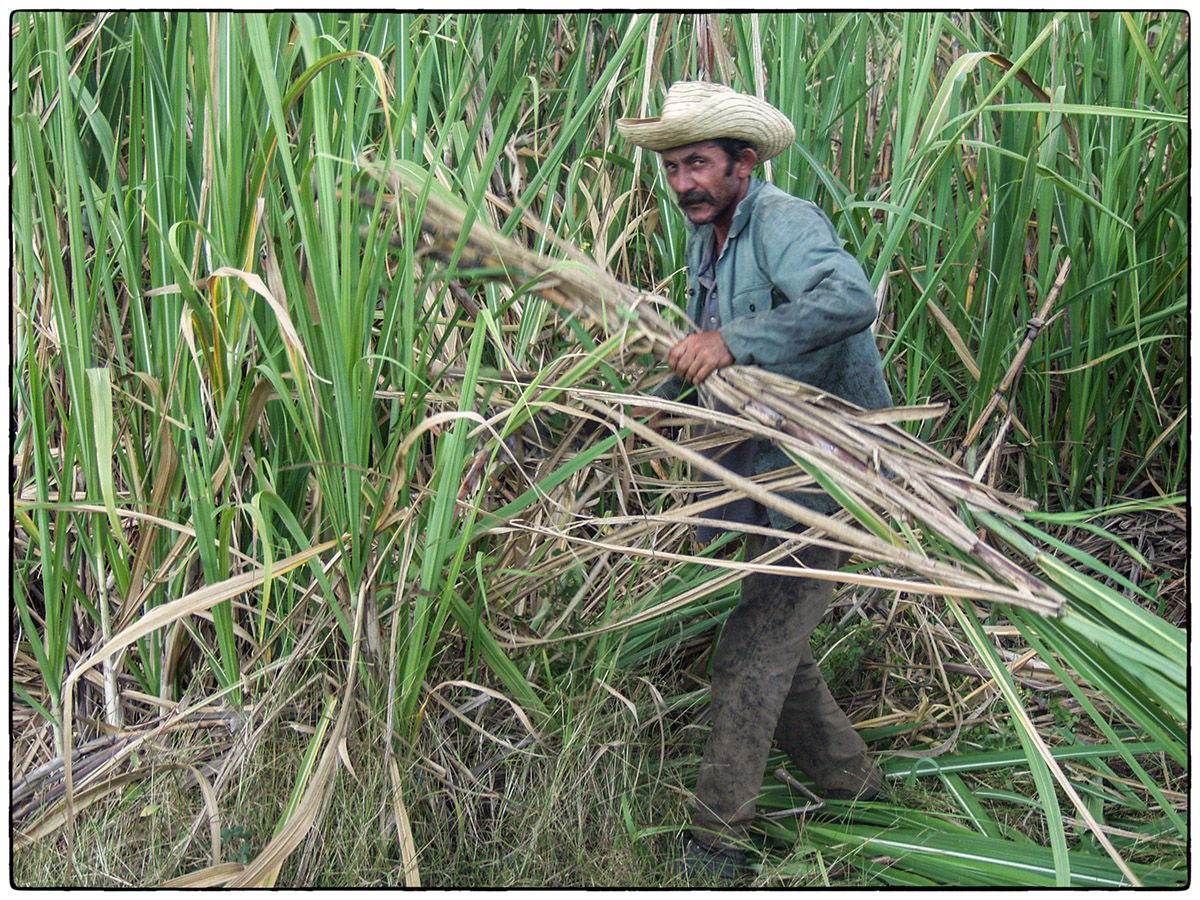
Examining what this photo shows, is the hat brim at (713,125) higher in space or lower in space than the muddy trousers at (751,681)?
higher

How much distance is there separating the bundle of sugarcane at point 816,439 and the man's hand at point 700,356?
0.02m

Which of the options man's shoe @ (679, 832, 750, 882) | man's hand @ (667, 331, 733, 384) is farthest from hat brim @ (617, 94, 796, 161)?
man's shoe @ (679, 832, 750, 882)

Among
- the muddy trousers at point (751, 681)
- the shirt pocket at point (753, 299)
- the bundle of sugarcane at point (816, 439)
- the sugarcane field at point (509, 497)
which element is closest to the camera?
the bundle of sugarcane at point (816, 439)

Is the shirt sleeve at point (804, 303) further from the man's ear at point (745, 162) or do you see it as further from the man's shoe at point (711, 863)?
the man's shoe at point (711, 863)

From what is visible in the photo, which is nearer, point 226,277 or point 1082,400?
point 226,277

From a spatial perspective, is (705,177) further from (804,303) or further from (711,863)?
(711,863)

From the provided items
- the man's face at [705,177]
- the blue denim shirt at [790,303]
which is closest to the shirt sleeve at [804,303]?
the blue denim shirt at [790,303]

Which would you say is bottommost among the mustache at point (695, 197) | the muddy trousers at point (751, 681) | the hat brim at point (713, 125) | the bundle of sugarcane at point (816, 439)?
the muddy trousers at point (751, 681)

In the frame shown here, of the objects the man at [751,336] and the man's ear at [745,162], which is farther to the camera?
the man's ear at [745,162]

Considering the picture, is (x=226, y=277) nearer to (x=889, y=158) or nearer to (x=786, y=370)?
(x=786, y=370)

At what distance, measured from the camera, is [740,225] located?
1603 millimetres

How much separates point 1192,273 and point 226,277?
153 centimetres

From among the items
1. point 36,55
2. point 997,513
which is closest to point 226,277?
point 36,55

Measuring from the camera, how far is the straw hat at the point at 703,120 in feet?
5.08
